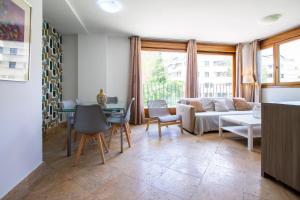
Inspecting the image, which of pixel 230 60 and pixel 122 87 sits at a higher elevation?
pixel 230 60

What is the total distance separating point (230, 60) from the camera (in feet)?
19.5

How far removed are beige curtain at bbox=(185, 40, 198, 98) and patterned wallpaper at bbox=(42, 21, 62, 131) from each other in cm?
341

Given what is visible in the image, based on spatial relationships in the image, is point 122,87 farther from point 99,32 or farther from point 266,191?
point 266,191

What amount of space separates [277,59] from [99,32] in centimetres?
471

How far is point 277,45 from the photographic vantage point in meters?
4.89

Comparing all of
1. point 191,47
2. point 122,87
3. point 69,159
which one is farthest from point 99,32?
point 69,159

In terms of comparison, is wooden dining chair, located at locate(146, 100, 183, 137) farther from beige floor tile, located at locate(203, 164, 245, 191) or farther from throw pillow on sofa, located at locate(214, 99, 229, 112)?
beige floor tile, located at locate(203, 164, 245, 191)

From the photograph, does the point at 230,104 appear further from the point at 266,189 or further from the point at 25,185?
the point at 25,185

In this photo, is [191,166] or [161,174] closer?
[161,174]

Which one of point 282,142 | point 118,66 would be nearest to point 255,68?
point 118,66

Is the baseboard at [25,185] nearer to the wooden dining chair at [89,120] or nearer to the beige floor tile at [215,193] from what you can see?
the wooden dining chair at [89,120]

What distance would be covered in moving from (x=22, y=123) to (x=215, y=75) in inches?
212

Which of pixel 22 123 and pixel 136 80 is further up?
pixel 136 80

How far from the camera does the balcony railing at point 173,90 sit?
5.54 metres
